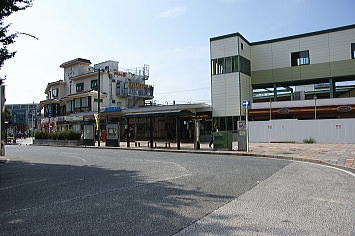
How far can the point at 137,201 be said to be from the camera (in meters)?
5.97

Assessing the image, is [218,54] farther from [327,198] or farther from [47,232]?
[47,232]

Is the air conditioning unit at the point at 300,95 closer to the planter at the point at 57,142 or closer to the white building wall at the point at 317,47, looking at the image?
the white building wall at the point at 317,47

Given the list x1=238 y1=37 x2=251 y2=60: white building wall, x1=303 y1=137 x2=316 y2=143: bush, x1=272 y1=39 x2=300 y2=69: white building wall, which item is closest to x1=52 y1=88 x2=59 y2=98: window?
x1=238 y1=37 x2=251 y2=60: white building wall

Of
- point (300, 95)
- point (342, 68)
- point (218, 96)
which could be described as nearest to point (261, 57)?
point (300, 95)

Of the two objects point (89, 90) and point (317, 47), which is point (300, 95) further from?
point (89, 90)

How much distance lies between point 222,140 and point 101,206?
14607 millimetres

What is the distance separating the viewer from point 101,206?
5.64 meters

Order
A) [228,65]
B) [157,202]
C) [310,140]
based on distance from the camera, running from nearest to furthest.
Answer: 1. [157,202]
2. [310,140]
3. [228,65]

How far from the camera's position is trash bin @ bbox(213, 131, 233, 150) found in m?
19.3

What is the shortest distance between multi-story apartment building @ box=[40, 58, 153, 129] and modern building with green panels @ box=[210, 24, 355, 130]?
18.1m

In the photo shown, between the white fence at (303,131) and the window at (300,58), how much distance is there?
8.96 metres

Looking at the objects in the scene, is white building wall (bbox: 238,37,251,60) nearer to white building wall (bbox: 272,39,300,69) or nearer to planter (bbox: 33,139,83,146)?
white building wall (bbox: 272,39,300,69)

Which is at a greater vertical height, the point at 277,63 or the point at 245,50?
the point at 245,50

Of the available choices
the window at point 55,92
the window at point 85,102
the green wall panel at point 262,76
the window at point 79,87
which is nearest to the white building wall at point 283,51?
the green wall panel at point 262,76
